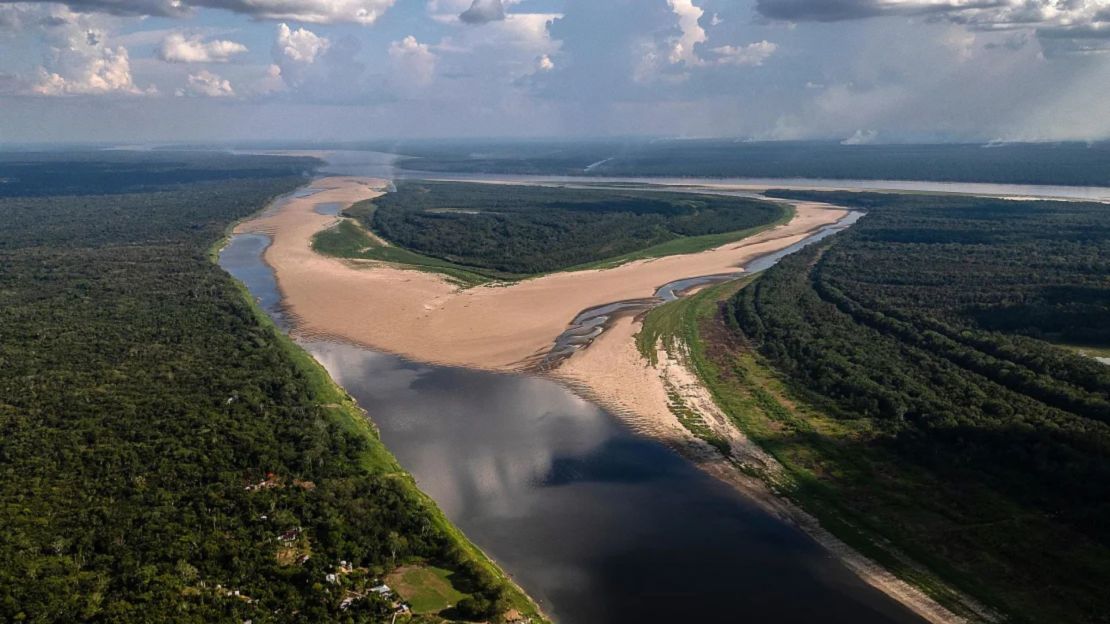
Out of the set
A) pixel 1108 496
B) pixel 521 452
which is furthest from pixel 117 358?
pixel 1108 496

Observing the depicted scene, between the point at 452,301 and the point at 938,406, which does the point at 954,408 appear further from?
the point at 452,301

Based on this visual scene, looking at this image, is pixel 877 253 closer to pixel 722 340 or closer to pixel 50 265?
pixel 722 340

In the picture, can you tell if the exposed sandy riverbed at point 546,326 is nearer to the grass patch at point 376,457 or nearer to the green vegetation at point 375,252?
the green vegetation at point 375,252

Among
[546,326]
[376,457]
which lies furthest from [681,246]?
[376,457]

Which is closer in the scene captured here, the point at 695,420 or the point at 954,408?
the point at 954,408

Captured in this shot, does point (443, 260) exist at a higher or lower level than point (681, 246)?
lower

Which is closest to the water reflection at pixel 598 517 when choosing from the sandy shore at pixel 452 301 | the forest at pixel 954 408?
the forest at pixel 954 408
